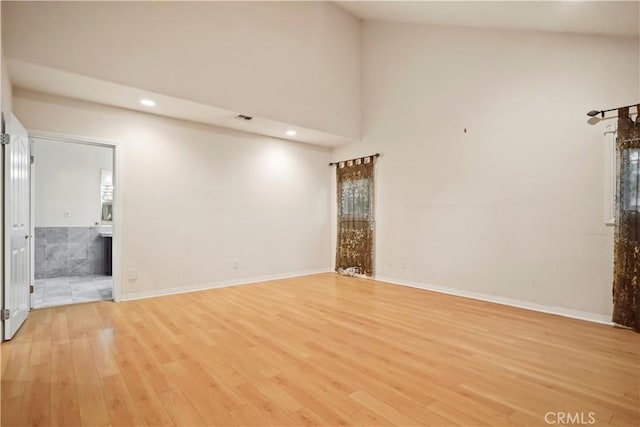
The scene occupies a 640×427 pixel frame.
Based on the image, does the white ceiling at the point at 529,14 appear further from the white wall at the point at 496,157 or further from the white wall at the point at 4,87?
the white wall at the point at 4,87

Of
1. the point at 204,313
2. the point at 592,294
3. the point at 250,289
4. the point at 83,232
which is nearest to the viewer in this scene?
the point at 592,294

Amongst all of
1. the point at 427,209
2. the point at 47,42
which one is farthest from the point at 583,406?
the point at 47,42

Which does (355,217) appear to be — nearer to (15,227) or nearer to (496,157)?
(496,157)

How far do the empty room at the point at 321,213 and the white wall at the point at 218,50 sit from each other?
0.09 feet

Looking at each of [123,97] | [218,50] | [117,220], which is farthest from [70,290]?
[218,50]

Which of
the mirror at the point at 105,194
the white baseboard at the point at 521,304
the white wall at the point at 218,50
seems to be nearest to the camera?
the white wall at the point at 218,50

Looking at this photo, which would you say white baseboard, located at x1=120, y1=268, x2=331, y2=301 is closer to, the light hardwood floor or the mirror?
the light hardwood floor

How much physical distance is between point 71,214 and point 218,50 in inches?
176

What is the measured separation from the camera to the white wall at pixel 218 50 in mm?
3148

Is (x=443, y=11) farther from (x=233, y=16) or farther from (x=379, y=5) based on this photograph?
(x=233, y=16)

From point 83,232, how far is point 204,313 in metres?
4.21

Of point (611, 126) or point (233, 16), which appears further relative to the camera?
point (233, 16)

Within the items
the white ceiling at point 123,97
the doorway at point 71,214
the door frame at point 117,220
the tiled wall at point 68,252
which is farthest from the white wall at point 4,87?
the tiled wall at point 68,252

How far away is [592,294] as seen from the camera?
3.35 m
